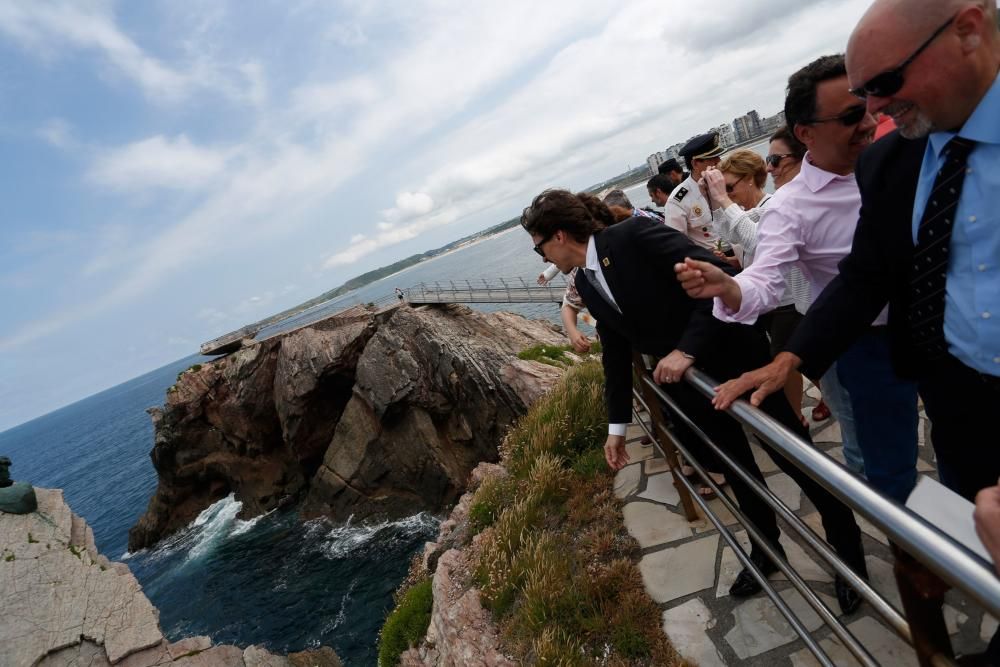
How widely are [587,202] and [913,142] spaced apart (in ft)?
5.86

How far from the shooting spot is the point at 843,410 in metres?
2.95

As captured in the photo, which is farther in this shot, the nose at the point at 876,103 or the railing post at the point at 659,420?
the railing post at the point at 659,420

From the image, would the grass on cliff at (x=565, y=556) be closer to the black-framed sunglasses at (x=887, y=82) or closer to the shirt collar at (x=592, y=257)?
the shirt collar at (x=592, y=257)

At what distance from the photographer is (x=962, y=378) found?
1.62 metres

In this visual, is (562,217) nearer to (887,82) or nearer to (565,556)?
(887,82)

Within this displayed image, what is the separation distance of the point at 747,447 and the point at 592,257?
4.96ft

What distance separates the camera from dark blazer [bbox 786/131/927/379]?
63.3 inches

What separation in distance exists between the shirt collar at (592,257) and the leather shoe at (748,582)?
203 centimetres

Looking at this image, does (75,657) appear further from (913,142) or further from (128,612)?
(913,142)

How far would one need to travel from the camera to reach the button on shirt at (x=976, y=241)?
1280 millimetres

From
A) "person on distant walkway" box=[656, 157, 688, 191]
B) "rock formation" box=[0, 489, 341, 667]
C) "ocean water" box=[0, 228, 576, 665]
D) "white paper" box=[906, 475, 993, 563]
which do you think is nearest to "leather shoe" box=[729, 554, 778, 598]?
"white paper" box=[906, 475, 993, 563]

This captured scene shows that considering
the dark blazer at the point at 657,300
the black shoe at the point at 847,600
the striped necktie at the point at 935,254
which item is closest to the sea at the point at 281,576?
the black shoe at the point at 847,600

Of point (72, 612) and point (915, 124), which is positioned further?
point (72, 612)

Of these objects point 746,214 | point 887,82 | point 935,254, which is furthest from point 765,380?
point 746,214
